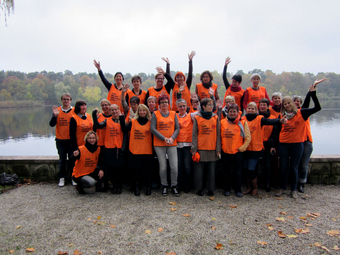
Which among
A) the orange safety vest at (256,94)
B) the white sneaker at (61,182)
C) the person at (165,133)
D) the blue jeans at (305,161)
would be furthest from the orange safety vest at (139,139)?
the blue jeans at (305,161)

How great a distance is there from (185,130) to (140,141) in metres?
0.99

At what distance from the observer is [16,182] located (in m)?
5.43

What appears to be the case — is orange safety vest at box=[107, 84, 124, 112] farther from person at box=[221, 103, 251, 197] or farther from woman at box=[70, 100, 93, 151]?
person at box=[221, 103, 251, 197]

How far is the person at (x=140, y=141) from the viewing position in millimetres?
4716

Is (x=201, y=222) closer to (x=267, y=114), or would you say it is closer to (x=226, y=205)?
(x=226, y=205)

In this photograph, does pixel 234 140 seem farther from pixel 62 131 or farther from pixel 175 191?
pixel 62 131

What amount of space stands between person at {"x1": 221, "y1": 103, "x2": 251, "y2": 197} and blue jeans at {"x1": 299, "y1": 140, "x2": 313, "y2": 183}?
4.39ft

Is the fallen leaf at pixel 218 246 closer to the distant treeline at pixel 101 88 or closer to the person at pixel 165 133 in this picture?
the person at pixel 165 133

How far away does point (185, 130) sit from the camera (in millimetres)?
4812

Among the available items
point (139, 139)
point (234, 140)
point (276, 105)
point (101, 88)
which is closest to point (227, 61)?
point (276, 105)

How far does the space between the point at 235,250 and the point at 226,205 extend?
4.33 feet

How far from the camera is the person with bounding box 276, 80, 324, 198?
448 centimetres

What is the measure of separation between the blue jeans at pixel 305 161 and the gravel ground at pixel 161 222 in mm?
350

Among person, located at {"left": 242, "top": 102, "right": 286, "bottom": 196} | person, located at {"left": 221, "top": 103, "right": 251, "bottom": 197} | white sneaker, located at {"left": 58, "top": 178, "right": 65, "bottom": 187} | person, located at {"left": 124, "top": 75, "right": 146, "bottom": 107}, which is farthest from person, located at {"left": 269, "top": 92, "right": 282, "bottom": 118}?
white sneaker, located at {"left": 58, "top": 178, "right": 65, "bottom": 187}
